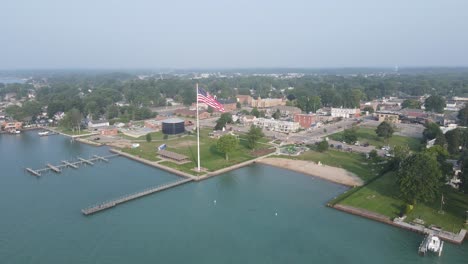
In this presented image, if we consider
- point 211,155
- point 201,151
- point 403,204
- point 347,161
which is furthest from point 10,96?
point 403,204

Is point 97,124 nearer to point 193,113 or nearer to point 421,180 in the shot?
point 193,113

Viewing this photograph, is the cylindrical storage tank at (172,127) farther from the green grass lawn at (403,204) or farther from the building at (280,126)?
the green grass lawn at (403,204)

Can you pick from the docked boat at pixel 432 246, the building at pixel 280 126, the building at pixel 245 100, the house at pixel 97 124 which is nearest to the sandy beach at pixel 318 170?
the docked boat at pixel 432 246

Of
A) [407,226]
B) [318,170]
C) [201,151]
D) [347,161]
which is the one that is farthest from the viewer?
[201,151]

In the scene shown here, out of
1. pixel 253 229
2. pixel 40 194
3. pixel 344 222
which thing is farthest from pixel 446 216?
pixel 40 194

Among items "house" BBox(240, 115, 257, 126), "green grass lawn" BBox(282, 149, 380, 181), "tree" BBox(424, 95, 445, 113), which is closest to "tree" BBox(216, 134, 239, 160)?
"green grass lawn" BBox(282, 149, 380, 181)

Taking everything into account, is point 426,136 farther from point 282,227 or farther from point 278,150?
point 282,227

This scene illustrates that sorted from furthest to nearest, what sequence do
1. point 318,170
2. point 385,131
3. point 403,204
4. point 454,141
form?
point 385,131 → point 454,141 → point 318,170 → point 403,204
